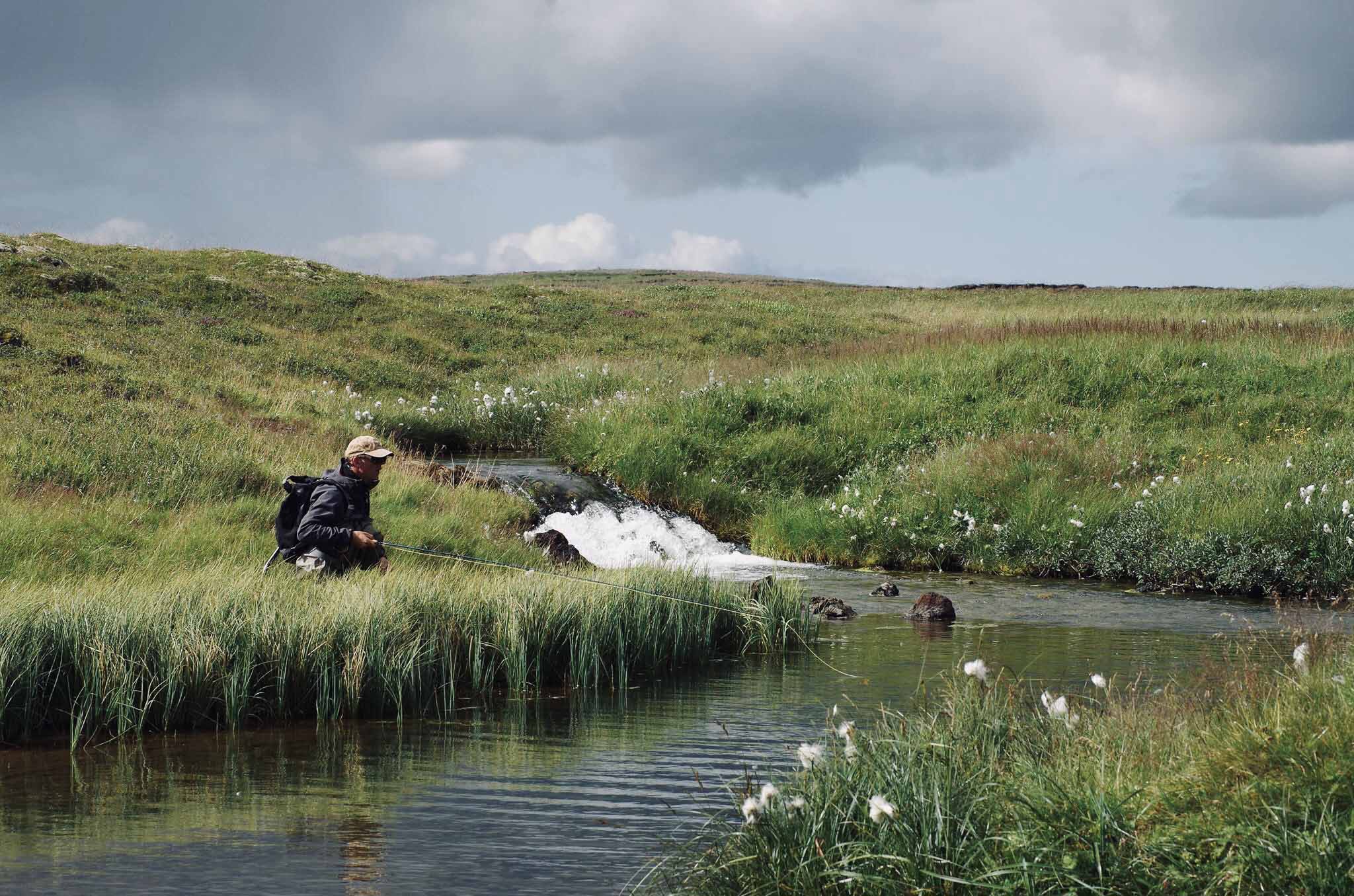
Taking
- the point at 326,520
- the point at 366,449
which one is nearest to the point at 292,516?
the point at 326,520

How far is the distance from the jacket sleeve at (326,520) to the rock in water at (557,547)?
5.34 metres

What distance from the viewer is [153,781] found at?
775cm

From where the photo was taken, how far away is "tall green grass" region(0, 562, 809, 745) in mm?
8930

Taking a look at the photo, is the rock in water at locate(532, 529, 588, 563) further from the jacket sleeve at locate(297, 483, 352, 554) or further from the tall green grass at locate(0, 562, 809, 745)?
the jacket sleeve at locate(297, 483, 352, 554)

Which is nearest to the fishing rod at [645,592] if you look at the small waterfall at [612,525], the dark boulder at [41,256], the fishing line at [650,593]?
the fishing line at [650,593]

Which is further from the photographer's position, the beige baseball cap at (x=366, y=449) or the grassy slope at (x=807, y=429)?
Answer: the grassy slope at (x=807, y=429)

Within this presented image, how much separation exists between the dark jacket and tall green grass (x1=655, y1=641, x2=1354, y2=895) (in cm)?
617

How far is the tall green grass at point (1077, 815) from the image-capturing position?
4.67 metres

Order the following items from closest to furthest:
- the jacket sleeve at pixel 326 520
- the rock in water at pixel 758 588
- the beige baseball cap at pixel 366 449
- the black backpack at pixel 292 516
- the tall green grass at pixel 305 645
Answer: the tall green grass at pixel 305 645, the jacket sleeve at pixel 326 520, the beige baseball cap at pixel 366 449, the black backpack at pixel 292 516, the rock in water at pixel 758 588

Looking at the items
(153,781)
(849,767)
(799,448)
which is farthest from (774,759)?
(799,448)

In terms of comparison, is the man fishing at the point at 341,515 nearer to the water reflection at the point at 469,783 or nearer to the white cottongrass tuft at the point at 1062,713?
the water reflection at the point at 469,783

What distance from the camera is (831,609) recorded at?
14.1 meters

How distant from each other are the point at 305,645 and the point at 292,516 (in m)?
2.32

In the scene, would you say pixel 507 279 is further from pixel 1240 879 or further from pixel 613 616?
pixel 1240 879
